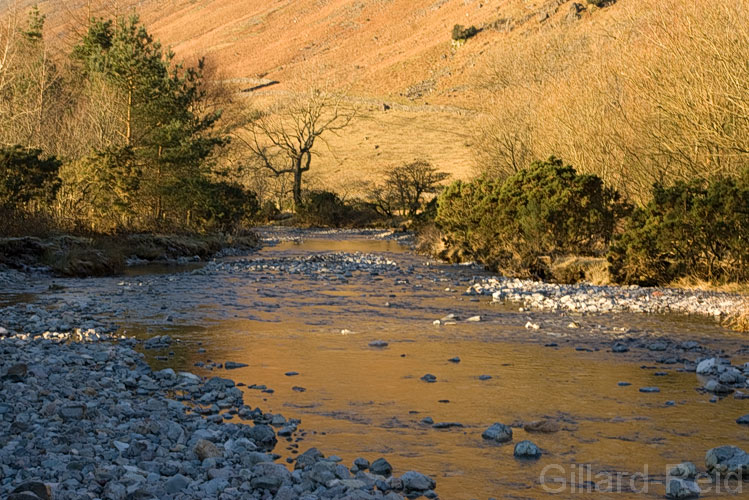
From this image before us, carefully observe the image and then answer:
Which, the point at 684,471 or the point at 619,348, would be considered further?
the point at 619,348

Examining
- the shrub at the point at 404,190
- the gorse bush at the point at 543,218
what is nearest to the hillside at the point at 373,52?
the shrub at the point at 404,190

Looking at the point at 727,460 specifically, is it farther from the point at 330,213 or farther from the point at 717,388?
the point at 330,213

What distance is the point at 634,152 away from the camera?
21.7m

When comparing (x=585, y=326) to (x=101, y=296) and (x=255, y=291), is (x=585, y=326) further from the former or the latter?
(x=101, y=296)

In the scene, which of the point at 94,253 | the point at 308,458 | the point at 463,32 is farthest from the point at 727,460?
the point at 463,32

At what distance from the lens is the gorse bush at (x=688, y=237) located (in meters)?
16.2

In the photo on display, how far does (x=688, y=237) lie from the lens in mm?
17109

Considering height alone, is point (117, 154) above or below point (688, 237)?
above

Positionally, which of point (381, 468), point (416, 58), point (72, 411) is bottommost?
point (381, 468)

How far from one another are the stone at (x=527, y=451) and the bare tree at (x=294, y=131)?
168 feet

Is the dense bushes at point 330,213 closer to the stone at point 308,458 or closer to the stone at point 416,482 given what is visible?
the stone at point 308,458

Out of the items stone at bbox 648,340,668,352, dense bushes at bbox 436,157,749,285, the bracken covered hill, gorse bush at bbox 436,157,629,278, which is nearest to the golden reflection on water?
stone at bbox 648,340,668,352

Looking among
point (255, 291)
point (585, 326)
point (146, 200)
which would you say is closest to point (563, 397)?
point (585, 326)

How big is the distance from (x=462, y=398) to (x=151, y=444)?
3528 mm
